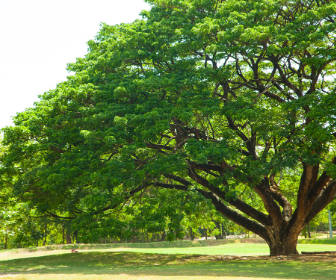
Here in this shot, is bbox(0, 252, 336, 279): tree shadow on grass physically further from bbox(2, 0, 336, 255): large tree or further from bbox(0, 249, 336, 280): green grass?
bbox(2, 0, 336, 255): large tree

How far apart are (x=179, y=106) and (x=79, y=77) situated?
5.41 metres

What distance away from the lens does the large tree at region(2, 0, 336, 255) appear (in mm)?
11828

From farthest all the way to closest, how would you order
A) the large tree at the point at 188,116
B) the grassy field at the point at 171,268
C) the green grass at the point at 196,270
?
1. the large tree at the point at 188,116
2. the green grass at the point at 196,270
3. the grassy field at the point at 171,268

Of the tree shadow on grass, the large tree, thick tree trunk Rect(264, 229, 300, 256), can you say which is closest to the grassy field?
the tree shadow on grass

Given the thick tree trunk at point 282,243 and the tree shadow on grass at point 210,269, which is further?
the thick tree trunk at point 282,243

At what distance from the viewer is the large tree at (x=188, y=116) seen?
38.8ft

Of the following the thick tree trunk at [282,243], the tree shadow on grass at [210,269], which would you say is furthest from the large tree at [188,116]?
the tree shadow on grass at [210,269]

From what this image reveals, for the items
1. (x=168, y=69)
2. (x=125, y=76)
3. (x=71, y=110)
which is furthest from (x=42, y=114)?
(x=168, y=69)

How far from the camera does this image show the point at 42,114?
1419 cm

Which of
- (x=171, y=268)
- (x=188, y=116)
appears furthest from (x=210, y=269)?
(x=188, y=116)

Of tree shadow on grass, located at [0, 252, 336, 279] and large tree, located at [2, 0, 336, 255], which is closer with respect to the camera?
tree shadow on grass, located at [0, 252, 336, 279]

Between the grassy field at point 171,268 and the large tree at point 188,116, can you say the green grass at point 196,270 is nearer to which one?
the grassy field at point 171,268

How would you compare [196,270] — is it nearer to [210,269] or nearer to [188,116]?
[210,269]

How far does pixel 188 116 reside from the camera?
38.6ft
